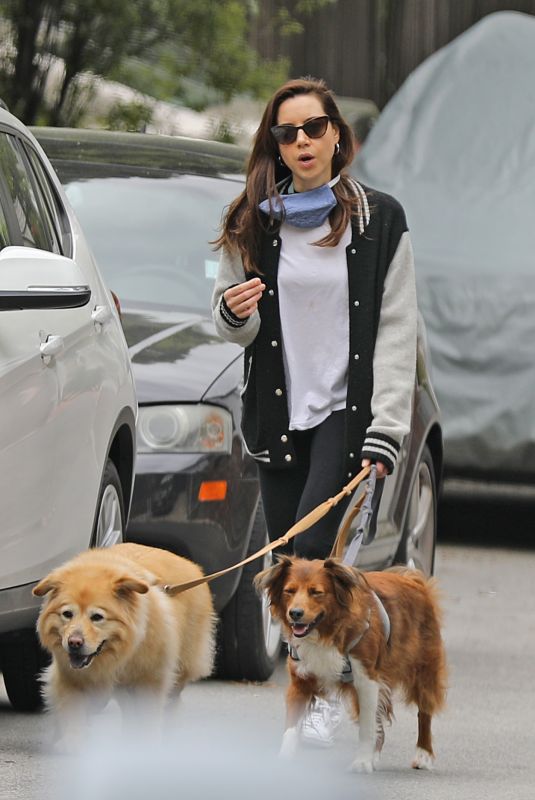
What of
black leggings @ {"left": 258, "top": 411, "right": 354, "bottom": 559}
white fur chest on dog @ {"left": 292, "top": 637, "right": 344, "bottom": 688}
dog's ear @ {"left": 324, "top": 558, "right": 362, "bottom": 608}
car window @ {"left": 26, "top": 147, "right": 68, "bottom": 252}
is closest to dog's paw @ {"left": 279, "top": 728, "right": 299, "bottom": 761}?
white fur chest on dog @ {"left": 292, "top": 637, "right": 344, "bottom": 688}

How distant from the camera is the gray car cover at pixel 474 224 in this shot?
1154 centimetres

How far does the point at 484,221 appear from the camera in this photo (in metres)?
12.0

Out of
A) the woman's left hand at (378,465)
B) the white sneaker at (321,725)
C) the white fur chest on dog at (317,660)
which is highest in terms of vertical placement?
the woman's left hand at (378,465)

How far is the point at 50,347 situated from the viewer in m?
5.44

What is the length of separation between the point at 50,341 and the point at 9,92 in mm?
8846

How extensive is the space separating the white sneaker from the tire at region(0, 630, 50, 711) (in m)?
0.97

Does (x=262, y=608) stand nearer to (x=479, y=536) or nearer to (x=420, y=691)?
(x=420, y=691)

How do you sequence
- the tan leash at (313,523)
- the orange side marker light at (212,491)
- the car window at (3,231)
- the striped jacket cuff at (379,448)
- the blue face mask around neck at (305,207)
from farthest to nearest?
the orange side marker light at (212,491)
the car window at (3,231)
the blue face mask around neck at (305,207)
the striped jacket cuff at (379,448)
the tan leash at (313,523)

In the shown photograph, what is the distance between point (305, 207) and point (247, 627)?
2.18m

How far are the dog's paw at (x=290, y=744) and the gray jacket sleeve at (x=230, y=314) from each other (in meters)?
1.15

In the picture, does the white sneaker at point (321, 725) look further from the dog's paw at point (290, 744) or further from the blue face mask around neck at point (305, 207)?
the blue face mask around neck at point (305, 207)

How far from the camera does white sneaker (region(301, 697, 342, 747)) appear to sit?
19.1ft

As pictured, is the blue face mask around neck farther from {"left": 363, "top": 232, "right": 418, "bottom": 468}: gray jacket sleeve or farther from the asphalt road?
the asphalt road

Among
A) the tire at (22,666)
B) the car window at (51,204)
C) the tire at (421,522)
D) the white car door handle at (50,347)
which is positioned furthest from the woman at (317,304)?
the tire at (421,522)
